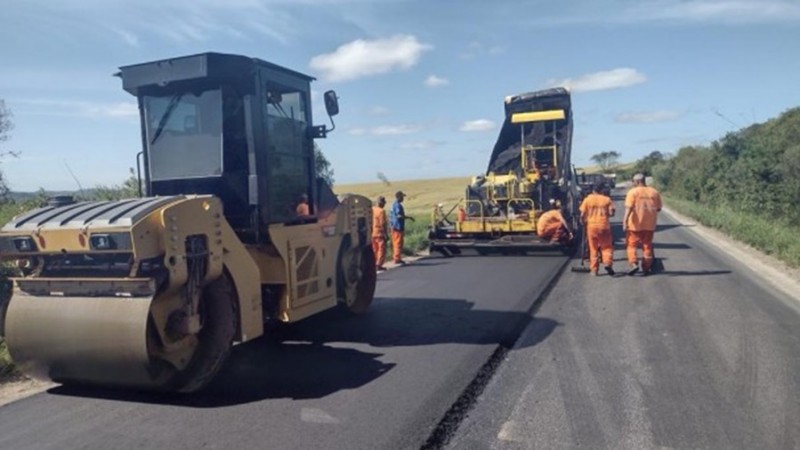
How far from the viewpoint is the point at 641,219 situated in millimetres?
10109

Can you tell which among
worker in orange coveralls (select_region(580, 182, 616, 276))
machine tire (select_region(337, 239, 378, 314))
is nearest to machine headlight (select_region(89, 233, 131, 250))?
machine tire (select_region(337, 239, 378, 314))

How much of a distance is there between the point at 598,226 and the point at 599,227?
0.07ft

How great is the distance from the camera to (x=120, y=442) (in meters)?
4.00

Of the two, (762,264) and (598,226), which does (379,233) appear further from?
(762,264)

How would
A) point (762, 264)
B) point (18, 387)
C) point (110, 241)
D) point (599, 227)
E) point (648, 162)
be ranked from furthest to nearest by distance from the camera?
1. point (648, 162)
2. point (762, 264)
3. point (599, 227)
4. point (18, 387)
5. point (110, 241)

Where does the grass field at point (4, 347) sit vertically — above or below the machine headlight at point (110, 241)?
below

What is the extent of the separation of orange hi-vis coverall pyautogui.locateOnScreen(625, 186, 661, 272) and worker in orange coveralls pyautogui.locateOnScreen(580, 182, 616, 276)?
11.6 inches

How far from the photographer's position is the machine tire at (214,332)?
16.1 ft

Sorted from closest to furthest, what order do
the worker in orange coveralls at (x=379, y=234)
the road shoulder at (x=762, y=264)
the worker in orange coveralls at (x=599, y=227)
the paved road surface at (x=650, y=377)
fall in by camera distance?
the paved road surface at (x=650, y=377) → the road shoulder at (x=762, y=264) → the worker in orange coveralls at (x=599, y=227) → the worker in orange coveralls at (x=379, y=234)

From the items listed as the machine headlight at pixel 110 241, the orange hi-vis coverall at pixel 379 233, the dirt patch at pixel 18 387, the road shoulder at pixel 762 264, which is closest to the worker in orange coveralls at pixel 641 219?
the road shoulder at pixel 762 264

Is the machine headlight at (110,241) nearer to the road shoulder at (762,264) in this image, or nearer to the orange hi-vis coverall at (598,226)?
the road shoulder at (762,264)

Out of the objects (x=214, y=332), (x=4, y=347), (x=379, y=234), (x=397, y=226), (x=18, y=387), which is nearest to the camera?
(x=214, y=332)

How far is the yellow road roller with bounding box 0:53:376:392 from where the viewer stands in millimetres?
4484

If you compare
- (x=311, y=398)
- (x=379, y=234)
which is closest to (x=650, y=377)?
(x=311, y=398)
